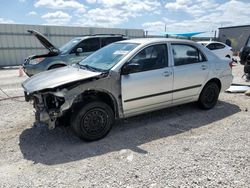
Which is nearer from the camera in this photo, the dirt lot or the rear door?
the dirt lot

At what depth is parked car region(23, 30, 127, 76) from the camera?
28.9ft

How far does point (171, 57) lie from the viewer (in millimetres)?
5043

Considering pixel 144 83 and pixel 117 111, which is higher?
pixel 144 83

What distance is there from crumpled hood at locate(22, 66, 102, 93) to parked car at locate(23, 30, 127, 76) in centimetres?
439

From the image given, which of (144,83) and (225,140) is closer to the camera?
(225,140)

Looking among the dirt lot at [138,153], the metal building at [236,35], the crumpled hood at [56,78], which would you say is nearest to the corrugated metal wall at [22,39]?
the dirt lot at [138,153]

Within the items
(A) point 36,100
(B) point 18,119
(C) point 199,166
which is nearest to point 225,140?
(C) point 199,166

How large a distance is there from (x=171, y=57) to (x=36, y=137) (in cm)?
299

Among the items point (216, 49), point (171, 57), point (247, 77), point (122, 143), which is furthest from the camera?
point (216, 49)

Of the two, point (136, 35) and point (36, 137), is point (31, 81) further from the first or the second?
point (136, 35)

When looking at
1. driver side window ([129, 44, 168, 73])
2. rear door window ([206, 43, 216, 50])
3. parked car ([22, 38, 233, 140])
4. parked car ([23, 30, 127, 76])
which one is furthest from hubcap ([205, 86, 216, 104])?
rear door window ([206, 43, 216, 50])

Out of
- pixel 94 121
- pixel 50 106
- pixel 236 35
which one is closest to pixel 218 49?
pixel 94 121

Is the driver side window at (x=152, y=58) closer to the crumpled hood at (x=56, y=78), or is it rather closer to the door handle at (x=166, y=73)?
the door handle at (x=166, y=73)

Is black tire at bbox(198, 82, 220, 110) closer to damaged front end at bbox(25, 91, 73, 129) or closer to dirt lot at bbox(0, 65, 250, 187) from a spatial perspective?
dirt lot at bbox(0, 65, 250, 187)
